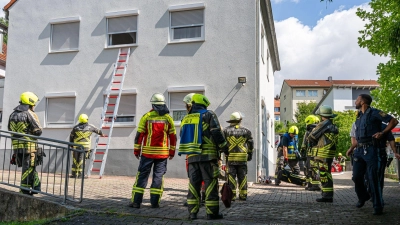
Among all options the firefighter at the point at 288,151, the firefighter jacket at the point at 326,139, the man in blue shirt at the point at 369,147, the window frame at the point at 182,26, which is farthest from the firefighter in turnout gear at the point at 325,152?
the window frame at the point at 182,26

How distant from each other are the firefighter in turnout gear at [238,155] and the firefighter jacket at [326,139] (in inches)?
54.7

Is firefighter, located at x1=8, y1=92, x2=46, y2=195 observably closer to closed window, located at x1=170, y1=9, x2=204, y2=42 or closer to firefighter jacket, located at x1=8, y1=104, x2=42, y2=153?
firefighter jacket, located at x1=8, y1=104, x2=42, y2=153

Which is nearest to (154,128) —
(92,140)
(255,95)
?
(255,95)

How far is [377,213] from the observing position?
6.61 m

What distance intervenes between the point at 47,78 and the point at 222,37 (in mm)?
7141

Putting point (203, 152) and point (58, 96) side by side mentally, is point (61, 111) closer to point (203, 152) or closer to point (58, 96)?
point (58, 96)

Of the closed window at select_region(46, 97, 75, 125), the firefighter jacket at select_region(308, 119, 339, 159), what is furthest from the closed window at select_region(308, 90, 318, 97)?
the firefighter jacket at select_region(308, 119, 339, 159)

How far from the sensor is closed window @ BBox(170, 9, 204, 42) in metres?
15.0

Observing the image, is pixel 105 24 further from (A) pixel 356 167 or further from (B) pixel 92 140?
(A) pixel 356 167

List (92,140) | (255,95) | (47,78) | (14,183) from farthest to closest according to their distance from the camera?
(47,78)
(92,140)
(255,95)
(14,183)

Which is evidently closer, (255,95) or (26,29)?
(255,95)

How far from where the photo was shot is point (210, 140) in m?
6.31

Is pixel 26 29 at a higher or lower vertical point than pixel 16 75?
higher

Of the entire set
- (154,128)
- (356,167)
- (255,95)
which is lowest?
(356,167)
